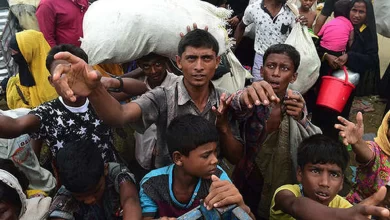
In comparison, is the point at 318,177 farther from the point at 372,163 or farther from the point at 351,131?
the point at 372,163

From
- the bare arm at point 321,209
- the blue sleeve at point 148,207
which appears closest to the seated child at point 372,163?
the bare arm at point 321,209

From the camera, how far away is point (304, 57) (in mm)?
3322

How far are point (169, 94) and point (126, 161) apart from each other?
1.06 m

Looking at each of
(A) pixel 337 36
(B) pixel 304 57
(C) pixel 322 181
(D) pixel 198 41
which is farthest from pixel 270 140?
(A) pixel 337 36

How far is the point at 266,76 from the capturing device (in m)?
2.38

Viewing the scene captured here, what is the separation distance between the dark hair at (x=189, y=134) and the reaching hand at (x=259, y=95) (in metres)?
0.20

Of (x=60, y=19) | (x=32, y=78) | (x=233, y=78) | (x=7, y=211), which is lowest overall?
(x=32, y=78)

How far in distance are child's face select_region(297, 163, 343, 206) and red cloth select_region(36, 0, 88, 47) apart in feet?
8.29

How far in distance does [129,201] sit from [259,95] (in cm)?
73

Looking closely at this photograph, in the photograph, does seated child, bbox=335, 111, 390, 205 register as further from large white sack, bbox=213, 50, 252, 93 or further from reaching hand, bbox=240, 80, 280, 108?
large white sack, bbox=213, 50, 252, 93

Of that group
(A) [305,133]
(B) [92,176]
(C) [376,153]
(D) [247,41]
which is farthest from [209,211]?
(D) [247,41]

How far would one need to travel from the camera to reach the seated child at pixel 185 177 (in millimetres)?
1690

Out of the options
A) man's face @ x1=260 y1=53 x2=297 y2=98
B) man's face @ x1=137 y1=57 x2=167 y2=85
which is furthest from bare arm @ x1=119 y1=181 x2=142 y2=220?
man's face @ x1=260 y1=53 x2=297 y2=98

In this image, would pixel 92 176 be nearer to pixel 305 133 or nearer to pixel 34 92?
pixel 305 133
